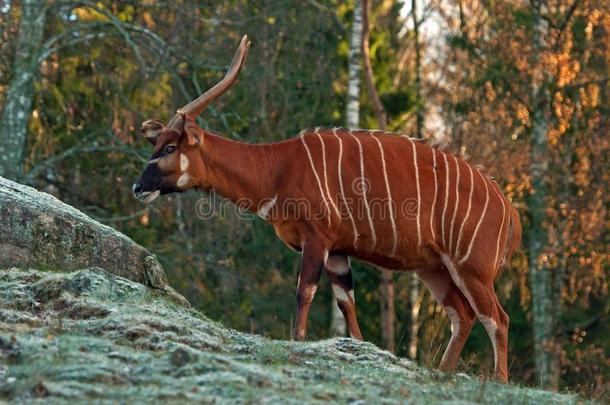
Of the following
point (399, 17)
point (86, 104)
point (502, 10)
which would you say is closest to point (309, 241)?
point (86, 104)

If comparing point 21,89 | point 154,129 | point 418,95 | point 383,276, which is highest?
point 418,95

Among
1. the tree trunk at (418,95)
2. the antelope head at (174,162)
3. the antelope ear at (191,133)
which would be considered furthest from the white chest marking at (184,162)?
the tree trunk at (418,95)

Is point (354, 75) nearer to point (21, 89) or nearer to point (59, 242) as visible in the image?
point (21, 89)

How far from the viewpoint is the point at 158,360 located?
8133mm

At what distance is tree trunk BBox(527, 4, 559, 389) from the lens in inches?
882

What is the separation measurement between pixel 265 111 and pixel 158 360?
15447mm

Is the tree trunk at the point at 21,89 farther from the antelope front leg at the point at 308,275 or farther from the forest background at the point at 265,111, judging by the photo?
the antelope front leg at the point at 308,275

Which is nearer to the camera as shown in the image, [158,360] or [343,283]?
[158,360]

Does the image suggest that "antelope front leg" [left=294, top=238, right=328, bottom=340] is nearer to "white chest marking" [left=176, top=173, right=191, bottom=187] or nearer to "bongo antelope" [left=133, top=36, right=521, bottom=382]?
"bongo antelope" [left=133, top=36, right=521, bottom=382]

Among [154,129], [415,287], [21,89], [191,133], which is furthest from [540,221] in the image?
[191,133]

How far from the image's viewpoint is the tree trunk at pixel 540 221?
73.5 feet

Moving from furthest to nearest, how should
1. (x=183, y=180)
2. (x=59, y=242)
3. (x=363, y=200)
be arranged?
(x=183, y=180) → (x=363, y=200) → (x=59, y=242)

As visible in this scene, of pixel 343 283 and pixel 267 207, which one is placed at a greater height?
pixel 267 207

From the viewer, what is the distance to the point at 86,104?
79.0ft
